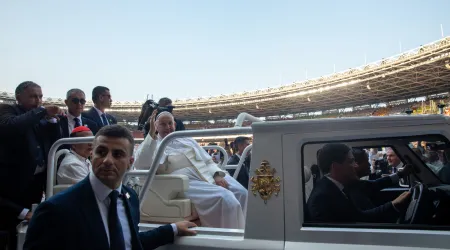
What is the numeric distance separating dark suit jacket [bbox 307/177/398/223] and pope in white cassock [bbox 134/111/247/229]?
0.99 metres

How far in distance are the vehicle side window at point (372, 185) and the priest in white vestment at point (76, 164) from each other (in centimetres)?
225

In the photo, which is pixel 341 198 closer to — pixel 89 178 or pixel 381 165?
pixel 381 165

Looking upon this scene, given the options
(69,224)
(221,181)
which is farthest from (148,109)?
(69,224)

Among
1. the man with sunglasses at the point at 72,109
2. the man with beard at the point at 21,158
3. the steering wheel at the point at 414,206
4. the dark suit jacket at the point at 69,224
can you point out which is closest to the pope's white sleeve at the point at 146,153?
the man with beard at the point at 21,158

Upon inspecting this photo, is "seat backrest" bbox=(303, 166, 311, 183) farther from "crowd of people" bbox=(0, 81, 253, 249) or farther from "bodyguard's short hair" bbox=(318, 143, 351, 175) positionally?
"crowd of people" bbox=(0, 81, 253, 249)

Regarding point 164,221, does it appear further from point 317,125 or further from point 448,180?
point 448,180

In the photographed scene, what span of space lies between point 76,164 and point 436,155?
116 inches

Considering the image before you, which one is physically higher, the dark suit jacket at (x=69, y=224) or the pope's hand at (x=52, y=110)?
the pope's hand at (x=52, y=110)

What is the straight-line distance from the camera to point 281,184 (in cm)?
189

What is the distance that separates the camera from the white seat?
9.35 feet

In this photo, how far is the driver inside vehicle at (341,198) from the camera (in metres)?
1.80

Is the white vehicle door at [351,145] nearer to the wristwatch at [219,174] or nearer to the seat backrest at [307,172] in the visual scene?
the seat backrest at [307,172]

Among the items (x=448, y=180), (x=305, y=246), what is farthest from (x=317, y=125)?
(x=448, y=180)

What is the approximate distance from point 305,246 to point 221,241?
0.48m
